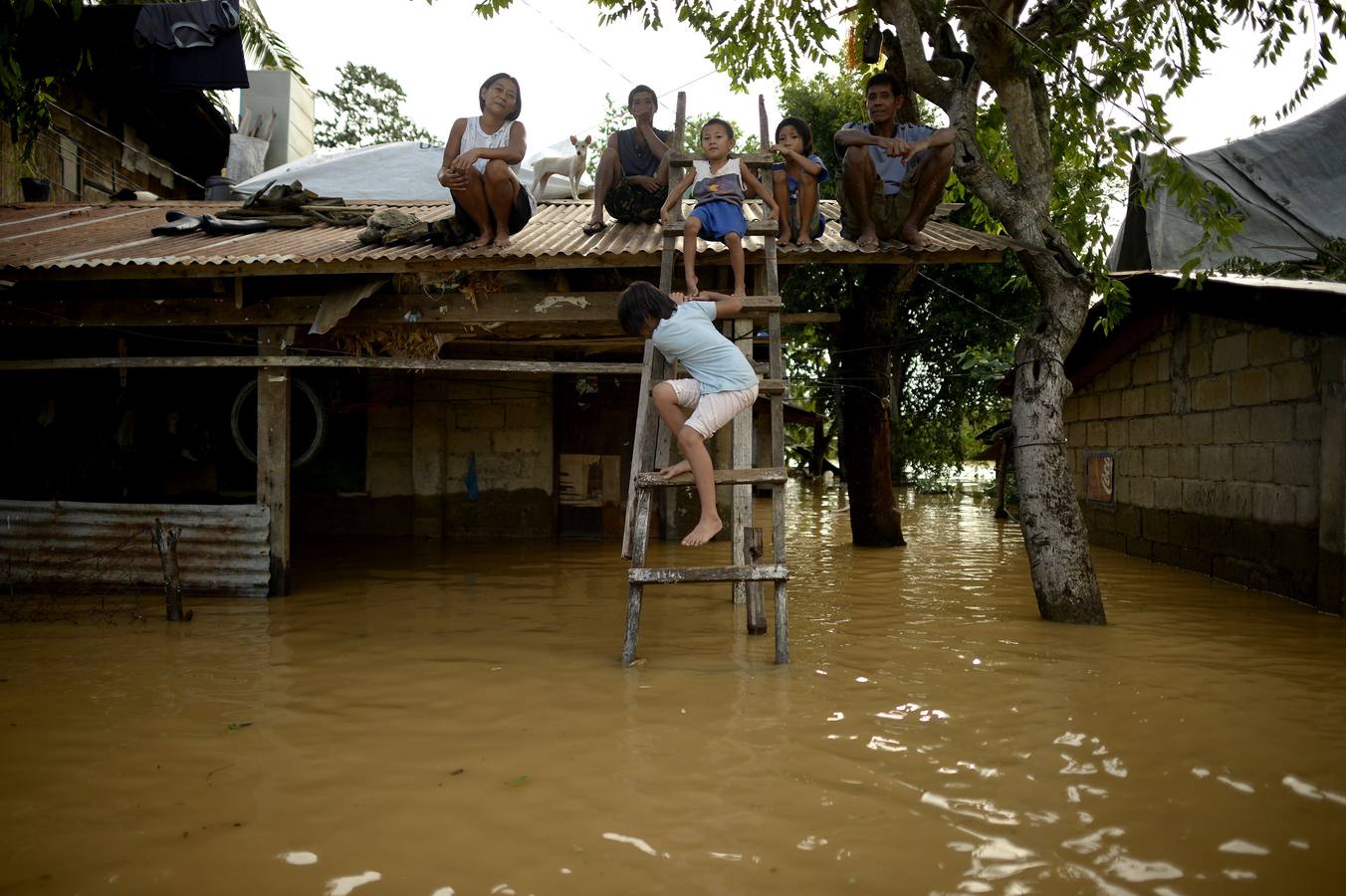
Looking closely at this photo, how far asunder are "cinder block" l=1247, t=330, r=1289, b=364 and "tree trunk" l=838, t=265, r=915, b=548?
338cm

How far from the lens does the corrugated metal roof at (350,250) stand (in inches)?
255

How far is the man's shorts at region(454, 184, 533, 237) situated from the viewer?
22.7ft

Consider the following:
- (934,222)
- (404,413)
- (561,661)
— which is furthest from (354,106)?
(561,661)

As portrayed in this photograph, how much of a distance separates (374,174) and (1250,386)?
10293 mm

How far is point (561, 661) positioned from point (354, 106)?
25.7 meters

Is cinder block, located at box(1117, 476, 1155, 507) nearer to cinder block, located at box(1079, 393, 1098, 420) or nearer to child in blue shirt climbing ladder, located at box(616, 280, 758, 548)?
cinder block, located at box(1079, 393, 1098, 420)

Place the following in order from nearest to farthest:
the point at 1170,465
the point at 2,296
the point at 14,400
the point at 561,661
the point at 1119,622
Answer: the point at 561,661 < the point at 1119,622 < the point at 2,296 < the point at 1170,465 < the point at 14,400

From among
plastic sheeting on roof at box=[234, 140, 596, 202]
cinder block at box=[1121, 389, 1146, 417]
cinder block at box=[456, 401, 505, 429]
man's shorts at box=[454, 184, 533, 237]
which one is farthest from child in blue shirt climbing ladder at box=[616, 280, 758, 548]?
plastic sheeting on roof at box=[234, 140, 596, 202]

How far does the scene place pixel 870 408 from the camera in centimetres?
996

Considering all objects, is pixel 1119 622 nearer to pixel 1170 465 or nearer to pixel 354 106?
pixel 1170 465

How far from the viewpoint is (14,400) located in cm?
960

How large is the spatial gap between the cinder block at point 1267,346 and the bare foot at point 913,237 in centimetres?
277

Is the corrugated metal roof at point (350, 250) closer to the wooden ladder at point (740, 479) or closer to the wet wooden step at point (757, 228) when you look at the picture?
the wet wooden step at point (757, 228)

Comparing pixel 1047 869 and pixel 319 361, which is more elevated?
pixel 319 361
